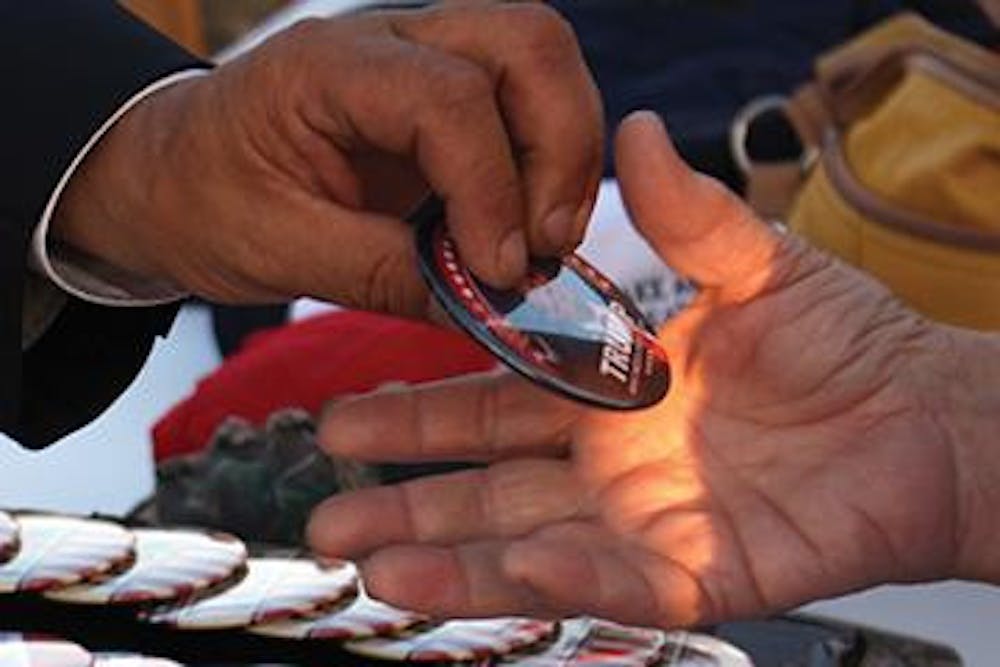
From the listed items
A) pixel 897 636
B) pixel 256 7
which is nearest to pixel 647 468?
pixel 897 636

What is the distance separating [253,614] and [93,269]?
17 centimetres

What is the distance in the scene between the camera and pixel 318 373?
104cm

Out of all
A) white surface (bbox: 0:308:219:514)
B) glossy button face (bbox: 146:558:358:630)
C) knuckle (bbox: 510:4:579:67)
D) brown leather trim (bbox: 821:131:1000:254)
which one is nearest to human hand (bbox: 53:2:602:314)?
knuckle (bbox: 510:4:579:67)

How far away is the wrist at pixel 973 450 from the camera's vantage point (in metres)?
0.81

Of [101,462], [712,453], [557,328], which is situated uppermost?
[557,328]

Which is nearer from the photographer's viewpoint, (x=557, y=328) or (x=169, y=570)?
(x=557, y=328)

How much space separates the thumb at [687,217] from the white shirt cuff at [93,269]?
0.18 metres

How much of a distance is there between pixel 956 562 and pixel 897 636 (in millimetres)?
51

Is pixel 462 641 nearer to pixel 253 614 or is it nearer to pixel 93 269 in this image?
pixel 253 614

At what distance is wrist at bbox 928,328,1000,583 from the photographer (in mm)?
808

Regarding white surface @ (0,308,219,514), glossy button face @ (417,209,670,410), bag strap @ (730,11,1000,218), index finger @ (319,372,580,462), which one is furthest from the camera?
bag strap @ (730,11,1000,218)

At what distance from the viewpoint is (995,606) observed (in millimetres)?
907

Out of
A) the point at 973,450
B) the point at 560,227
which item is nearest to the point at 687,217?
the point at 560,227

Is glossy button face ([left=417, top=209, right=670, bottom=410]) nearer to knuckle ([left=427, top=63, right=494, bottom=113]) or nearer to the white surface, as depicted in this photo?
knuckle ([left=427, top=63, right=494, bottom=113])
